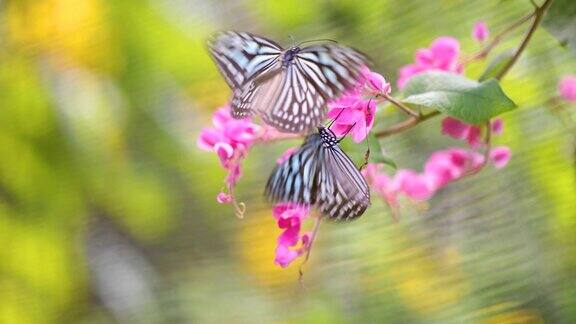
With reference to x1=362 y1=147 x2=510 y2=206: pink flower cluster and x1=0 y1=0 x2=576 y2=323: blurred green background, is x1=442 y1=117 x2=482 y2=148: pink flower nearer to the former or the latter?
x1=362 y1=147 x2=510 y2=206: pink flower cluster

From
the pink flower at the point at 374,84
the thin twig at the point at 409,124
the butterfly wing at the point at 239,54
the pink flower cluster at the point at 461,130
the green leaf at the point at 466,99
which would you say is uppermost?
the butterfly wing at the point at 239,54

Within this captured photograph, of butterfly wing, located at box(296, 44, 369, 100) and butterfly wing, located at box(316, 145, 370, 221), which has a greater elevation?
butterfly wing, located at box(296, 44, 369, 100)

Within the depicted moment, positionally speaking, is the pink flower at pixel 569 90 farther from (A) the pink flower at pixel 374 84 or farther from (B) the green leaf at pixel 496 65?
(A) the pink flower at pixel 374 84

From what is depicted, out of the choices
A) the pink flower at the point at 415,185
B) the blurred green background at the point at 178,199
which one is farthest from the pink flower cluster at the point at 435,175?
the blurred green background at the point at 178,199

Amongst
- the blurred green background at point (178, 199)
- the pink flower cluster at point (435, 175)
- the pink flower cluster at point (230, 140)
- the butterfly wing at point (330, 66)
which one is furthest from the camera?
the blurred green background at point (178, 199)

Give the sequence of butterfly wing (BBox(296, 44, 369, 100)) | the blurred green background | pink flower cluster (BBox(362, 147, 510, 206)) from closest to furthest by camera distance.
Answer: butterfly wing (BBox(296, 44, 369, 100)), pink flower cluster (BBox(362, 147, 510, 206)), the blurred green background

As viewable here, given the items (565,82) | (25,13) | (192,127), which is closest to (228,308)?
(192,127)

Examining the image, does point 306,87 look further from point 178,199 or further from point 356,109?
point 178,199

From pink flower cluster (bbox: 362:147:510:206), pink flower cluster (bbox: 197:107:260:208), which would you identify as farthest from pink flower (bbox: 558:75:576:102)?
pink flower cluster (bbox: 197:107:260:208)

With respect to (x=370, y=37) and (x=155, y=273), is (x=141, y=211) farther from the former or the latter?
(x=370, y=37)
